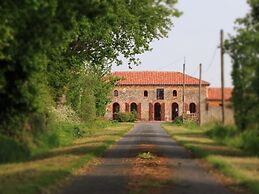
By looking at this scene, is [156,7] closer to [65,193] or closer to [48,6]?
[48,6]

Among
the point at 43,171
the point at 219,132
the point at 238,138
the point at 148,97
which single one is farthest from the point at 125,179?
the point at 148,97

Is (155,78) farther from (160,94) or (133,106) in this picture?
(133,106)

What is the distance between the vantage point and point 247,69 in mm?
23719

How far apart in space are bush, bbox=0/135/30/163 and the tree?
9.36 meters

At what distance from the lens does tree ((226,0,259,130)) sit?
23.2 metres

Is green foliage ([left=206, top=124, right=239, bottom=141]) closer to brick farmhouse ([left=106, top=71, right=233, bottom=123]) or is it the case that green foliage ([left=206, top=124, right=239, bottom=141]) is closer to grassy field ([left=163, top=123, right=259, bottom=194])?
grassy field ([left=163, top=123, right=259, bottom=194])

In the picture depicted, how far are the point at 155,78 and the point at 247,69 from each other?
92.4 meters

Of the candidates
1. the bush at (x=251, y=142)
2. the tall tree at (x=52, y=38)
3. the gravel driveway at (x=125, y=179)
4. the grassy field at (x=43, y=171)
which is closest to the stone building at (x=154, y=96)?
the tall tree at (x=52, y=38)

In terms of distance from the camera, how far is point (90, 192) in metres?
16.0

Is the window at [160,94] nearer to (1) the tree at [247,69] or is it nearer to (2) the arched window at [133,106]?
(2) the arched window at [133,106]

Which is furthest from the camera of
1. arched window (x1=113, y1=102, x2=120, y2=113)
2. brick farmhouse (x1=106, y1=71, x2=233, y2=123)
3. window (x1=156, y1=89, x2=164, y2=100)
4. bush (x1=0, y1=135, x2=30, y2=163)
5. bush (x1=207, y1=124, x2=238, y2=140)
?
window (x1=156, y1=89, x2=164, y2=100)

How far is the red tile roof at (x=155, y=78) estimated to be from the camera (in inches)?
4489

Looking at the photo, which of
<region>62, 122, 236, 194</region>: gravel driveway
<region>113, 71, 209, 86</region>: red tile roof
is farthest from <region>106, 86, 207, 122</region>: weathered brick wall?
<region>62, 122, 236, 194</region>: gravel driveway

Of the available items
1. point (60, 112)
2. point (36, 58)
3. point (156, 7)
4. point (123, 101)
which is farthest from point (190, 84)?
point (36, 58)
